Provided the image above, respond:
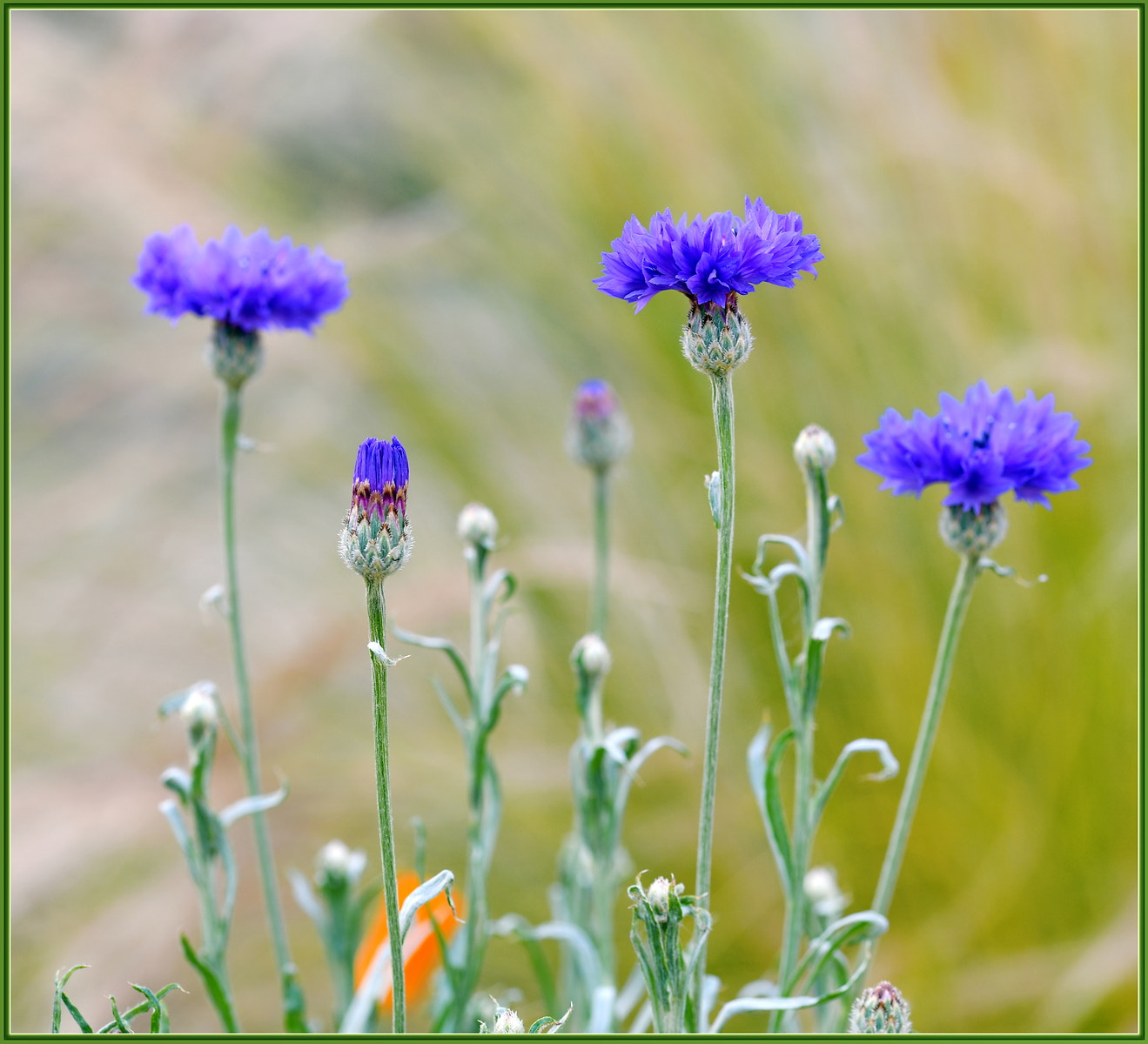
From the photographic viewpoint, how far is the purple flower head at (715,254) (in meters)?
0.45

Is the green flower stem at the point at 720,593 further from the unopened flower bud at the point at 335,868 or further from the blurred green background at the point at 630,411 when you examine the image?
the blurred green background at the point at 630,411

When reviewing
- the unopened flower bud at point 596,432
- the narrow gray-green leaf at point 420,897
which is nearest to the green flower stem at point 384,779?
the narrow gray-green leaf at point 420,897

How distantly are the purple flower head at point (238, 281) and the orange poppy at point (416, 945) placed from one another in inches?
12.9

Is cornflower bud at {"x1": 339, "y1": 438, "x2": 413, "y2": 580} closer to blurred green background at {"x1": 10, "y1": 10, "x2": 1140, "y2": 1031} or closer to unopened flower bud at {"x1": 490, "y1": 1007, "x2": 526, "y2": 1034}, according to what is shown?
unopened flower bud at {"x1": 490, "y1": 1007, "x2": 526, "y2": 1034}

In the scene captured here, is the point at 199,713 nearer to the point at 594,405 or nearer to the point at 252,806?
the point at 252,806

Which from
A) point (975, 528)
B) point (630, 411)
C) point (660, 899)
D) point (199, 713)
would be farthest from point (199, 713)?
point (630, 411)

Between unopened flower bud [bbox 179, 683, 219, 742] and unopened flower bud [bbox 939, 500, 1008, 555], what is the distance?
358 mm

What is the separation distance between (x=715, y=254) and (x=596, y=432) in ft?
1.07

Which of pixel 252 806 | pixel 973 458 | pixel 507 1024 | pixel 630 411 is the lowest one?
pixel 507 1024

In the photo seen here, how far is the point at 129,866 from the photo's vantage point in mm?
1077

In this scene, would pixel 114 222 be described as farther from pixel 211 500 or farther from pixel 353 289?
pixel 211 500

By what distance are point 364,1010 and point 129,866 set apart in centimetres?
58

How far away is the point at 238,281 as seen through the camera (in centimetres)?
60

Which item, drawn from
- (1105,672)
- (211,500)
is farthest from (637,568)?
(211,500)
